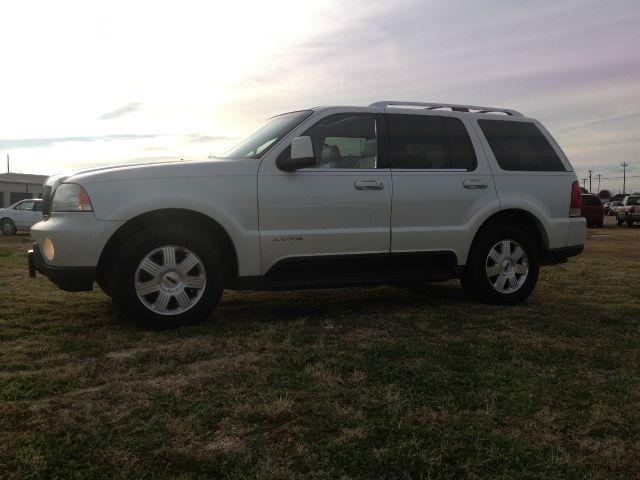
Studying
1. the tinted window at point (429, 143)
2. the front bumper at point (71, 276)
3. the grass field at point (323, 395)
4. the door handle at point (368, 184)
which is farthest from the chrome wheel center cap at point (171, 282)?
the tinted window at point (429, 143)

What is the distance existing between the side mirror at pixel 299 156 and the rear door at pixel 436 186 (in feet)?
2.93

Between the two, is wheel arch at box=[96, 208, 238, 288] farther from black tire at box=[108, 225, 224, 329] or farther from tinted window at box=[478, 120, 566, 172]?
tinted window at box=[478, 120, 566, 172]

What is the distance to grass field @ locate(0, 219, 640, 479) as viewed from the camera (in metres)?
2.35

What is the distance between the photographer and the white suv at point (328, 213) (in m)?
4.40

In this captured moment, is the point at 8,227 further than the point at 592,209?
No

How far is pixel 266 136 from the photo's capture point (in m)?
5.21

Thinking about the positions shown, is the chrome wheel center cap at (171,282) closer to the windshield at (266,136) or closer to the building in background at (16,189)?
the windshield at (266,136)

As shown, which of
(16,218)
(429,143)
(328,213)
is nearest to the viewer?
(328,213)

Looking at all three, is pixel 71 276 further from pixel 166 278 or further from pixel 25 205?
pixel 25 205

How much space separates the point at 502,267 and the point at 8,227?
69.4ft

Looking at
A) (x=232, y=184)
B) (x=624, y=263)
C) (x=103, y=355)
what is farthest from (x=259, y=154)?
(x=624, y=263)

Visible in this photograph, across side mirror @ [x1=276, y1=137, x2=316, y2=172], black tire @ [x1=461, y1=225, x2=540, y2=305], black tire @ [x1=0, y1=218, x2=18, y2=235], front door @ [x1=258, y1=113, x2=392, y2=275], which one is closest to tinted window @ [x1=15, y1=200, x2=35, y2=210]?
black tire @ [x1=0, y1=218, x2=18, y2=235]

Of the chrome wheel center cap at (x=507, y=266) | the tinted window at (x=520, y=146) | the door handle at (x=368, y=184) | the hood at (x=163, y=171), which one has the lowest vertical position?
the chrome wheel center cap at (x=507, y=266)

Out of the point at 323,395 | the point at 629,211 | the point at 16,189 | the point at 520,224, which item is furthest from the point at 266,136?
the point at 16,189
